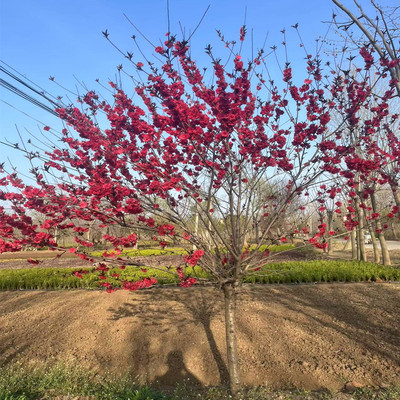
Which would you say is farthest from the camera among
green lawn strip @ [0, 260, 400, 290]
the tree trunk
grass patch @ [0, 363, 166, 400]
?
green lawn strip @ [0, 260, 400, 290]

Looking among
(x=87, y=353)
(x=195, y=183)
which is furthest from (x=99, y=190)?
(x=87, y=353)

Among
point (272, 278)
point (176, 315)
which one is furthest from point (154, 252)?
point (176, 315)

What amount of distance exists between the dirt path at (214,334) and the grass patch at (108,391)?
549 millimetres

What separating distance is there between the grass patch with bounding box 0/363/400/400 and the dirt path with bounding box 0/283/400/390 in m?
0.55

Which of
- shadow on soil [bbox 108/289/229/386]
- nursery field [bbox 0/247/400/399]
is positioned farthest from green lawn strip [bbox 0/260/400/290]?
shadow on soil [bbox 108/289/229/386]

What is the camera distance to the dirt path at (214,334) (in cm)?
421

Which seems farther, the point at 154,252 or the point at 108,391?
the point at 154,252

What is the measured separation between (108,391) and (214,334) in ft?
6.91

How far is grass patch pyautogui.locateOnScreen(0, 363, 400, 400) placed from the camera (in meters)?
3.08

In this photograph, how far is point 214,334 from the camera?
502 cm

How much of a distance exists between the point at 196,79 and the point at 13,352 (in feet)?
16.1

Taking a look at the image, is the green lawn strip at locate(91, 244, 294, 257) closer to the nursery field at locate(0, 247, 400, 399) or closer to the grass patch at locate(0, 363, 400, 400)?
the nursery field at locate(0, 247, 400, 399)

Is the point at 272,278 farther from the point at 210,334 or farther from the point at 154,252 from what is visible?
the point at 154,252

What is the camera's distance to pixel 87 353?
4746 mm
